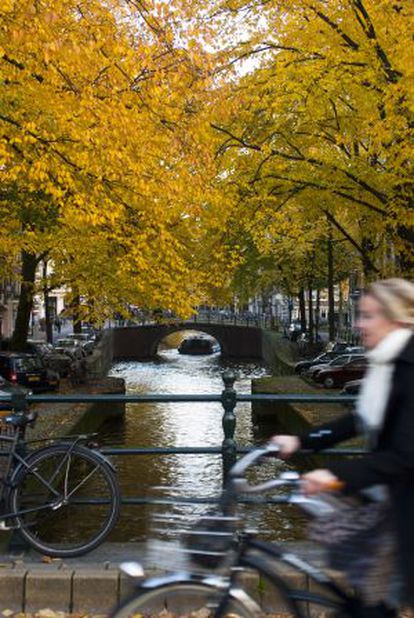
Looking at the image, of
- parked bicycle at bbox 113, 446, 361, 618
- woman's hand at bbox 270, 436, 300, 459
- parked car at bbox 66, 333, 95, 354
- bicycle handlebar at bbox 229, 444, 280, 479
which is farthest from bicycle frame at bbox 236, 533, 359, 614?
parked car at bbox 66, 333, 95, 354

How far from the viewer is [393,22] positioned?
11.5 meters

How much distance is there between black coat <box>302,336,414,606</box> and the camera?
8.40 feet

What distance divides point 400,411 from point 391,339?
276 mm

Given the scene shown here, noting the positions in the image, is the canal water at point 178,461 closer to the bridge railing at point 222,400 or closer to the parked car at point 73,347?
the bridge railing at point 222,400

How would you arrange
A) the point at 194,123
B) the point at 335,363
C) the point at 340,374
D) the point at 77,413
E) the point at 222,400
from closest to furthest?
1. the point at 222,400
2. the point at 194,123
3. the point at 77,413
4. the point at 340,374
5. the point at 335,363

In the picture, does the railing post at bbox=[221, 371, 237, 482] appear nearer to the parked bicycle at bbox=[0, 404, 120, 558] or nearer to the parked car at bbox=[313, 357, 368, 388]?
the parked bicycle at bbox=[0, 404, 120, 558]

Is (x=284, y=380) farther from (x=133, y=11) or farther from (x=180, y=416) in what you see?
(x=133, y=11)

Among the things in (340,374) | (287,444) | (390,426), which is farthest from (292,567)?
(340,374)

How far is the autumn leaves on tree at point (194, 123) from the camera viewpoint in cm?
950

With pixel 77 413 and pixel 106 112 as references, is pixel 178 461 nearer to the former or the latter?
pixel 77 413

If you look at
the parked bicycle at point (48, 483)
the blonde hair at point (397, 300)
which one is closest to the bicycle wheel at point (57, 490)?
the parked bicycle at point (48, 483)

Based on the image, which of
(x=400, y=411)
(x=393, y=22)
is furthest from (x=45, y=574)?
(x=393, y=22)

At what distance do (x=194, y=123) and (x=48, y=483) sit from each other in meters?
7.42

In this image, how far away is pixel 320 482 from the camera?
2.69 meters
